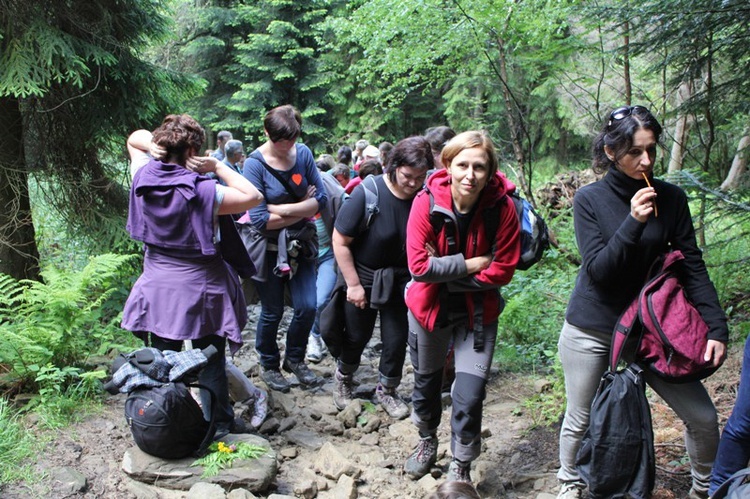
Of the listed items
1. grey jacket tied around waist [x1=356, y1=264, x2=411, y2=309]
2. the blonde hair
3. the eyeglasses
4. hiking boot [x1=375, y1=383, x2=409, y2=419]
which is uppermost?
the blonde hair

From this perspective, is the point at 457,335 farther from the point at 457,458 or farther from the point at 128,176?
the point at 128,176

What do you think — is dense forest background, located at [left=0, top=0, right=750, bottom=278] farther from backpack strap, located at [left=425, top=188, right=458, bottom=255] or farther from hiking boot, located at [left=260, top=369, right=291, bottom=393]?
hiking boot, located at [left=260, top=369, right=291, bottom=393]

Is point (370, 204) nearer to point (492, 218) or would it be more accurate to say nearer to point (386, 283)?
point (386, 283)

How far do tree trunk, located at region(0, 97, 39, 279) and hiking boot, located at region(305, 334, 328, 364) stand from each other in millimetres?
3181

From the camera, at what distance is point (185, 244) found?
3584 mm

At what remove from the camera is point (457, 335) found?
361 centimetres

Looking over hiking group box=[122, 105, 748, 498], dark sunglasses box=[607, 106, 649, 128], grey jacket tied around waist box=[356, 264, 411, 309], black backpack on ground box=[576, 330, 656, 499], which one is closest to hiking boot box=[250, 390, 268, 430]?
hiking group box=[122, 105, 748, 498]

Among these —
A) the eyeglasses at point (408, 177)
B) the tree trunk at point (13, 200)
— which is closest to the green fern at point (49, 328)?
the tree trunk at point (13, 200)

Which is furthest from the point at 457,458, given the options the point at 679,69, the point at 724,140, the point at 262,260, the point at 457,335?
the point at 724,140

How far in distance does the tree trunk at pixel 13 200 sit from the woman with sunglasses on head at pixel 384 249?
13.0ft

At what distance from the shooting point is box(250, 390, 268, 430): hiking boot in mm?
4488

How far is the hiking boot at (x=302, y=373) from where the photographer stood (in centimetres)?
553

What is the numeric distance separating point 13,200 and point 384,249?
4.34 m

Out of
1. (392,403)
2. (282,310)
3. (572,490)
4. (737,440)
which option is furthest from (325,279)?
(737,440)
